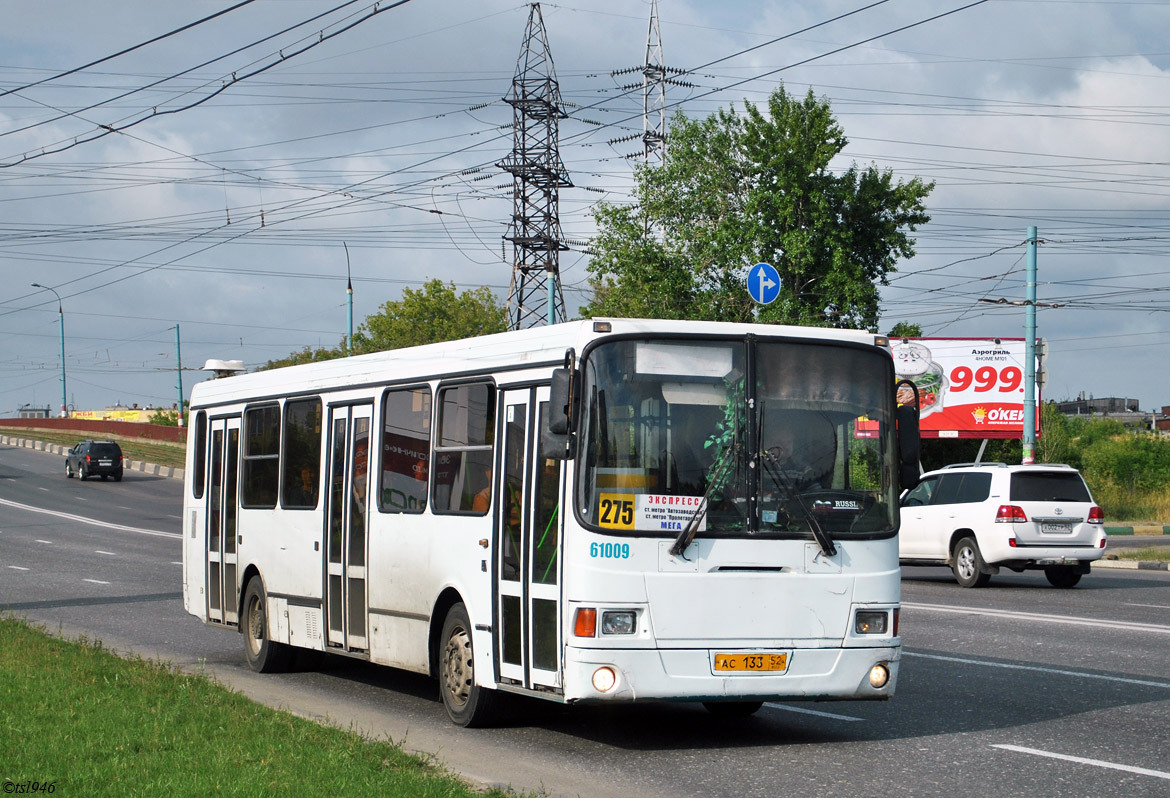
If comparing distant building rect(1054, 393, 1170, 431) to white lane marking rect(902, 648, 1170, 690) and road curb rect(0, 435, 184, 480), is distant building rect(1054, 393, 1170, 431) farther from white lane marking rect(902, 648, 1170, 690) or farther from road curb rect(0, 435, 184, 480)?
white lane marking rect(902, 648, 1170, 690)

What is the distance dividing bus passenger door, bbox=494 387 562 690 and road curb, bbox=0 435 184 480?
55410 mm

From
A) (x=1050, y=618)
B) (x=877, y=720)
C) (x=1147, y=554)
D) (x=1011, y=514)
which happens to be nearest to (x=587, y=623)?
(x=877, y=720)

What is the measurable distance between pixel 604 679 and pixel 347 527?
390 cm

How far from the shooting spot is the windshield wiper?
8.77 meters

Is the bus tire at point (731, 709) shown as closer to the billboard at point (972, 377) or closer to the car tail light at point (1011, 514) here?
the car tail light at point (1011, 514)

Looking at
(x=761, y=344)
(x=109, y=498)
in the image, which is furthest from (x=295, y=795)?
(x=109, y=498)

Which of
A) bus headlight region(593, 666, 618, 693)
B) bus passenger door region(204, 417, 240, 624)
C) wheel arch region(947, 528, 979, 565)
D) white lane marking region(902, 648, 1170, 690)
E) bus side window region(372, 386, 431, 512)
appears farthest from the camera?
wheel arch region(947, 528, 979, 565)

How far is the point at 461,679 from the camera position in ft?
32.1

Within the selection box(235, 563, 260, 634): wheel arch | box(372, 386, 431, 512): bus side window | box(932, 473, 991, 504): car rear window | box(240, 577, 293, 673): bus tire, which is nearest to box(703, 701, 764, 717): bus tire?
box(372, 386, 431, 512): bus side window

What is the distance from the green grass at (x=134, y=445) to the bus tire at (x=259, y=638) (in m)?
53.6

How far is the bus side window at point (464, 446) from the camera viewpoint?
32.0ft

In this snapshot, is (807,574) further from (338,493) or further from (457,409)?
(338,493)

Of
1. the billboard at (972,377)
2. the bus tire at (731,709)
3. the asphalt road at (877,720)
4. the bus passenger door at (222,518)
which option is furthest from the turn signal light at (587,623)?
the billboard at (972,377)

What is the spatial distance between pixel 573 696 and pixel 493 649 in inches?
40.8
